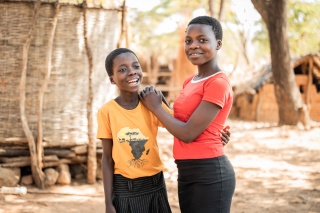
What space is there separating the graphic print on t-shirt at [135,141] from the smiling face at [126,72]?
0.74 ft

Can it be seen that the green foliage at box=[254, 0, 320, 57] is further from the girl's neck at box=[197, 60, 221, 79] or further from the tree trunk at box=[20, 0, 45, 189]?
the girl's neck at box=[197, 60, 221, 79]

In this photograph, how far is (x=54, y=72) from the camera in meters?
4.87

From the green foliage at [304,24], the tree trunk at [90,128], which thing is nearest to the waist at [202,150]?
the tree trunk at [90,128]

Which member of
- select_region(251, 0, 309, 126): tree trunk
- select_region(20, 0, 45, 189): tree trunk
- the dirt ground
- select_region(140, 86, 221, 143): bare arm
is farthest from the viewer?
select_region(251, 0, 309, 126): tree trunk

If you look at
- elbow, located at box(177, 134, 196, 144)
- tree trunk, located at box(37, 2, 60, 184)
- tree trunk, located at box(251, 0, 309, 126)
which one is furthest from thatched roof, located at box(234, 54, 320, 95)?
elbow, located at box(177, 134, 196, 144)

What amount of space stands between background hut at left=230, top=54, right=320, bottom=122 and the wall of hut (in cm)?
831

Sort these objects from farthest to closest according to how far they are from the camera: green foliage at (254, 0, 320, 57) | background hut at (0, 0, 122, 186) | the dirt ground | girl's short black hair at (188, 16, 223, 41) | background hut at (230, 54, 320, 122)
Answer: background hut at (230, 54, 320, 122), green foliage at (254, 0, 320, 57), background hut at (0, 0, 122, 186), the dirt ground, girl's short black hair at (188, 16, 223, 41)

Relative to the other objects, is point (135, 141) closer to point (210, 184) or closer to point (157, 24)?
point (210, 184)

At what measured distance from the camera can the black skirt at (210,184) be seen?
1.84m

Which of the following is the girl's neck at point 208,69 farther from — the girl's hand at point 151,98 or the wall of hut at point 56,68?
the wall of hut at point 56,68

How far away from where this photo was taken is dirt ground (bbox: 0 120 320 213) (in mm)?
4219

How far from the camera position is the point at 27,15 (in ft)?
15.4

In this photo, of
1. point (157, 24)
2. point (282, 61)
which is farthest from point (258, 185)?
point (157, 24)

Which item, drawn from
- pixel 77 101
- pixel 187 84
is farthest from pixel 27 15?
pixel 187 84
